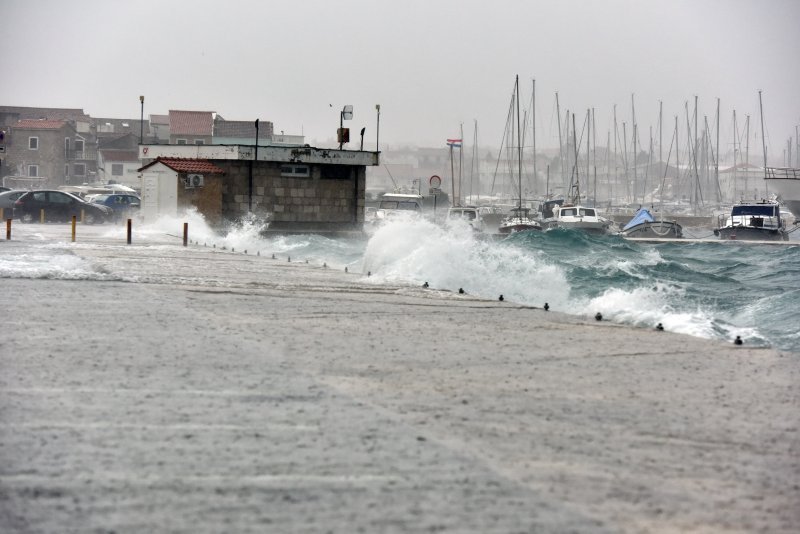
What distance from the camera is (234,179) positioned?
45.3 metres

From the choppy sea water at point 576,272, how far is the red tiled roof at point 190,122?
149 feet

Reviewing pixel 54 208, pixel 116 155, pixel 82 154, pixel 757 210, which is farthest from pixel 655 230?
pixel 82 154

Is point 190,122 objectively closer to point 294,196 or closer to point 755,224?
point 294,196

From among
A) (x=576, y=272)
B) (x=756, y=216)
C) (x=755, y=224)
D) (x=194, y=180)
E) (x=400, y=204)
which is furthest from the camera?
(x=756, y=216)

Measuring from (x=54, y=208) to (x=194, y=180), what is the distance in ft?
28.6

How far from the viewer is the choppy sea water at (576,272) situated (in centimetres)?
1806

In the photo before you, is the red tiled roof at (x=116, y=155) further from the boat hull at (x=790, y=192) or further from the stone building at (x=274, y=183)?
the boat hull at (x=790, y=192)

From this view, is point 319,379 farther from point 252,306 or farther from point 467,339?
point 252,306

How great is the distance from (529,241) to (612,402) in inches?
1764

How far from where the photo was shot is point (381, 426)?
285 inches

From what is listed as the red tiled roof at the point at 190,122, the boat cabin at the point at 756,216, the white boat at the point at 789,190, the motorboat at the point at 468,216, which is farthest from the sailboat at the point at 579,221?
the red tiled roof at the point at 190,122

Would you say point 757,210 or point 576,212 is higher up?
point 757,210

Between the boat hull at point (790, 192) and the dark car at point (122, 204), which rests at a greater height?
the boat hull at point (790, 192)

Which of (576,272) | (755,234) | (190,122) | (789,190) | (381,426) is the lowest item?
(576,272)
